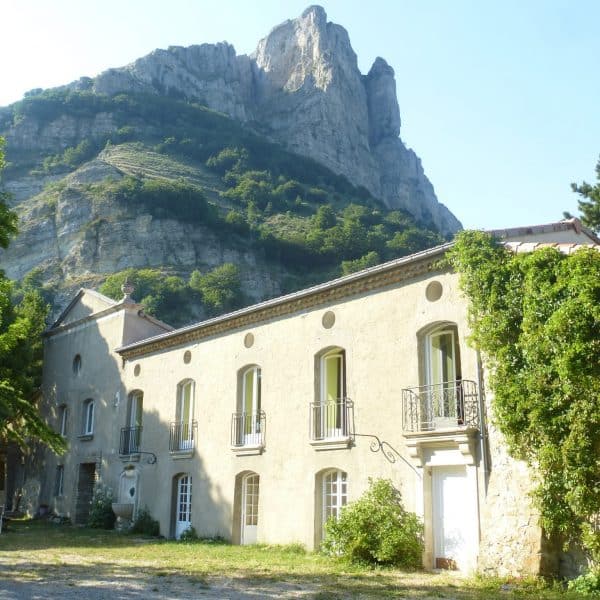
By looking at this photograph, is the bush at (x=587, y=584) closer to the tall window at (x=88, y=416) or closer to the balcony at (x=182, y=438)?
the balcony at (x=182, y=438)

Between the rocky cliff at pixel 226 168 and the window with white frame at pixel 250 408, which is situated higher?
the rocky cliff at pixel 226 168

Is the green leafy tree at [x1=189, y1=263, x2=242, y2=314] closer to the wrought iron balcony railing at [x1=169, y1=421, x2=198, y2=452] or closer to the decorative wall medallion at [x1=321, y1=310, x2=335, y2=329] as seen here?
the wrought iron balcony railing at [x1=169, y1=421, x2=198, y2=452]

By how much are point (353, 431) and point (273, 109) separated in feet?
349

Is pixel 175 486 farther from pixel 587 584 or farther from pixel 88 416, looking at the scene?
pixel 587 584

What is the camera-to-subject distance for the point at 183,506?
1897 cm

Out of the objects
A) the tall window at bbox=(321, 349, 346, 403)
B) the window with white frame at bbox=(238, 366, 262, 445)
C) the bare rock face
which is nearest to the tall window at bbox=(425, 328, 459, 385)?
the tall window at bbox=(321, 349, 346, 403)

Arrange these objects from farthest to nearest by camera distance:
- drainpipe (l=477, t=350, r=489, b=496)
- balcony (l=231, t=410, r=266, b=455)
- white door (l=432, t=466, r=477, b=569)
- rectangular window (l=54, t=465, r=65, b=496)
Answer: rectangular window (l=54, t=465, r=65, b=496), balcony (l=231, t=410, r=266, b=455), white door (l=432, t=466, r=477, b=569), drainpipe (l=477, t=350, r=489, b=496)

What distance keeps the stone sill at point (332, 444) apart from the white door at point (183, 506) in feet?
18.5

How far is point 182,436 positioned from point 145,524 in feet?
9.57

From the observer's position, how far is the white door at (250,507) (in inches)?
653

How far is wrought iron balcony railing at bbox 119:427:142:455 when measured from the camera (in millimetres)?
21094

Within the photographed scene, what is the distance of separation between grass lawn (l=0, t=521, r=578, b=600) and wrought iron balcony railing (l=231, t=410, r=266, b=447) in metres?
2.55

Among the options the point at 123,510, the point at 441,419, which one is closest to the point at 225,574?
the point at 441,419

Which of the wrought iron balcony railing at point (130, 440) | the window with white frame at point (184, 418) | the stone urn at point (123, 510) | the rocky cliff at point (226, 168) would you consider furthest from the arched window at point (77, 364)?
the rocky cliff at point (226, 168)
